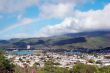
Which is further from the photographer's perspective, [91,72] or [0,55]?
[91,72]

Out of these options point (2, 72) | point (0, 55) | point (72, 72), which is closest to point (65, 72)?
point (72, 72)

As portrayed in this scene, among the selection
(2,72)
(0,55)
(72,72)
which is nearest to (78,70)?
(72,72)

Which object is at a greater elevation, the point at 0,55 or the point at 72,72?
the point at 0,55

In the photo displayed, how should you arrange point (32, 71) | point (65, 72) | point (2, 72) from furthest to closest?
point (65, 72) → point (2, 72) → point (32, 71)

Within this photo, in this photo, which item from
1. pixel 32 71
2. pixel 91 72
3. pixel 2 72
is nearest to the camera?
pixel 32 71

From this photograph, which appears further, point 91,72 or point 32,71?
point 91,72

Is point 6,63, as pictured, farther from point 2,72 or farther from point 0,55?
point 2,72

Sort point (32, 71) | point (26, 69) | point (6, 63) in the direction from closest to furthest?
point (32, 71) < point (26, 69) < point (6, 63)

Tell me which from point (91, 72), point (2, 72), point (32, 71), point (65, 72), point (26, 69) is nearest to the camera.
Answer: point (32, 71)

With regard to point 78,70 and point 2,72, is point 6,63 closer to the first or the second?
point 2,72
